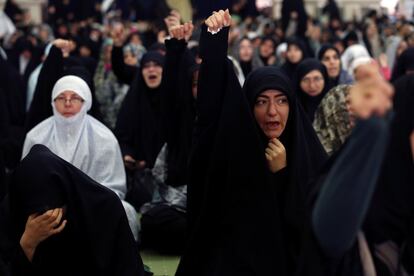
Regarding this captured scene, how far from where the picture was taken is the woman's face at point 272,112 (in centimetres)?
339

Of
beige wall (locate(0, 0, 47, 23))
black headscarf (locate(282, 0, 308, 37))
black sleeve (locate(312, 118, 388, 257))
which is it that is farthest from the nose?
beige wall (locate(0, 0, 47, 23))

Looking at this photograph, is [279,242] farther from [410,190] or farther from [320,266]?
[410,190]

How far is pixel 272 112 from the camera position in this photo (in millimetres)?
3387

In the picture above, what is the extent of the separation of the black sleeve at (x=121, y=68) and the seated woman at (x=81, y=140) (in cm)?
191

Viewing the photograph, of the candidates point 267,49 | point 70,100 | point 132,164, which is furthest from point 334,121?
point 267,49

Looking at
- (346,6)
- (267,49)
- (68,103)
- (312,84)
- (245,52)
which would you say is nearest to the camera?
(68,103)

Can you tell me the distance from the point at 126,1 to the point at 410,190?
48.2 feet

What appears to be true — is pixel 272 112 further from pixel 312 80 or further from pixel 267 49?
pixel 267 49

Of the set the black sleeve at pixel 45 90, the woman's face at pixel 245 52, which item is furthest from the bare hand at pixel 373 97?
the woman's face at pixel 245 52

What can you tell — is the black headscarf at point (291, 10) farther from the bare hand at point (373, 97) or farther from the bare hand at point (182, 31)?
the bare hand at point (373, 97)

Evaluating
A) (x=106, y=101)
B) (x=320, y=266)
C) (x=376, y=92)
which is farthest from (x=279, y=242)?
(x=106, y=101)

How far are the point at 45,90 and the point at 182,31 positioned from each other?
152 centimetres

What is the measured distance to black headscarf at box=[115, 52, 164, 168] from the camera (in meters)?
6.08

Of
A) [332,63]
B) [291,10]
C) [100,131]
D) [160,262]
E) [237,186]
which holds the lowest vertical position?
[160,262]
